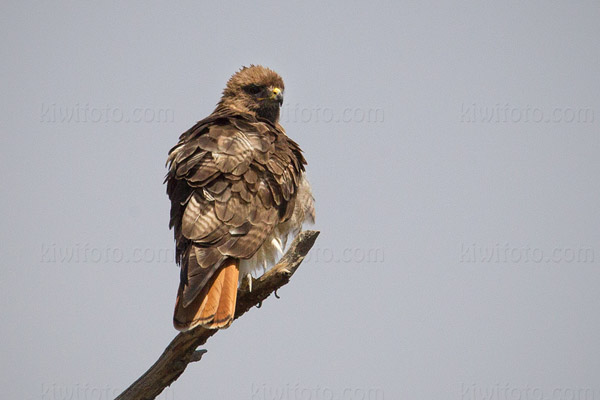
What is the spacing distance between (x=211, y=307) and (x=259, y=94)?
132 inches

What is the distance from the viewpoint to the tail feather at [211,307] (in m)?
4.75

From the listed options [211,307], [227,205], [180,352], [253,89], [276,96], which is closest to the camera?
[211,307]

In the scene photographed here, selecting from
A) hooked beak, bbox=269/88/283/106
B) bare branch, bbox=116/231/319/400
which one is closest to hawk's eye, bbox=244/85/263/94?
hooked beak, bbox=269/88/283/106

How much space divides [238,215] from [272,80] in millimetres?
2555

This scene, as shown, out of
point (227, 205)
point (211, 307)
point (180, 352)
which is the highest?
point (227, 205)

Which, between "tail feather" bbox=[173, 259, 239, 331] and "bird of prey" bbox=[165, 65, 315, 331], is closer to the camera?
"tail feather" bbox=[173, 259, 239, 331]

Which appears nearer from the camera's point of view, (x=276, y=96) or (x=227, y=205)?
(x=227, y=205)

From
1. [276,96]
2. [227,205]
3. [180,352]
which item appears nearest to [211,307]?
[180,352]

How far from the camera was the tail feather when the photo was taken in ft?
15.6

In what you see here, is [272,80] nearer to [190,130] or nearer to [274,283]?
[190,130]

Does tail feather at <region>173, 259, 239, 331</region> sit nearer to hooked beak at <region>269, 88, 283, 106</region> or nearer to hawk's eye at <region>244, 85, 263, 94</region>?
hooked beak at <region>269, 88, 283, 106</region>

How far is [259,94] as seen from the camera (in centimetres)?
754

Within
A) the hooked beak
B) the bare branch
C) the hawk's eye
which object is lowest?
the bare branch

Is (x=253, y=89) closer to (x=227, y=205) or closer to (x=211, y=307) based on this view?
(x=227, y=205)
